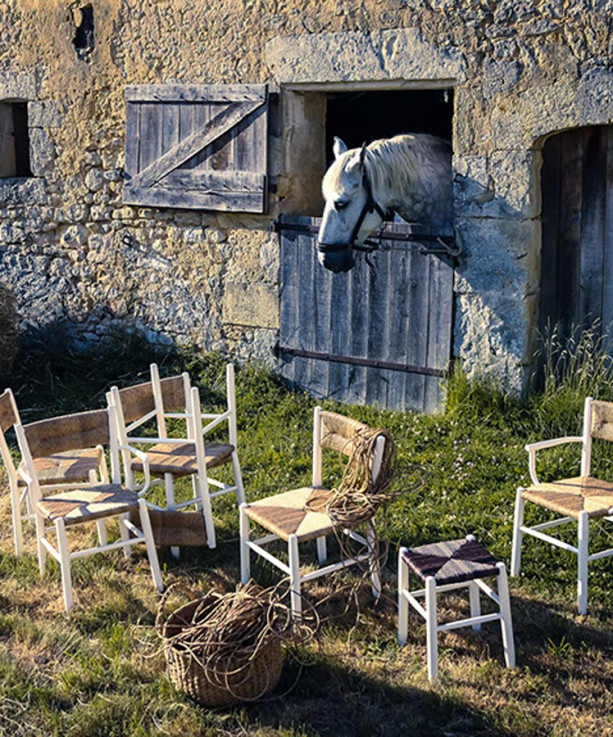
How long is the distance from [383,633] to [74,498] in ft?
5.46

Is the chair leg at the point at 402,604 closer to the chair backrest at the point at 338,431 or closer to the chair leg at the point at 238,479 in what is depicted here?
the chair backrest at the point at 338,431

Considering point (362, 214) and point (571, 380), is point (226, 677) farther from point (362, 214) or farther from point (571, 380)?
point (362, 214)

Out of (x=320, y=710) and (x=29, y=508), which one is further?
(x=29, y=508)

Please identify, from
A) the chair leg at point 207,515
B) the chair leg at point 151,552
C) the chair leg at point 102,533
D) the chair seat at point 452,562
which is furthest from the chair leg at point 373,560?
the chair leg at point 102,533

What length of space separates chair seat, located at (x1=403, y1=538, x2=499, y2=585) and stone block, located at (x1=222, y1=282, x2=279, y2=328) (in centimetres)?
362

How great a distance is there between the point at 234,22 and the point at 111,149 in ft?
5.28

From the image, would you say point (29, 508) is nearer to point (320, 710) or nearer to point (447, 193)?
point (320, 710)

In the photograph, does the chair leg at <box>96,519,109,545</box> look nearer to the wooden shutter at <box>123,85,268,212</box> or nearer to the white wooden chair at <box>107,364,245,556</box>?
the white wooden chair at <box>107,364,245,556</box>

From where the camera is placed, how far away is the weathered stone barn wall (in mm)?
6016

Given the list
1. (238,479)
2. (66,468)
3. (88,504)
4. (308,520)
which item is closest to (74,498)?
(88,504)

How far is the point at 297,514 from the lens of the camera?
14.6 ft

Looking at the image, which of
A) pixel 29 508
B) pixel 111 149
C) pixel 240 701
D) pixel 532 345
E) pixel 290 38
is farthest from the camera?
pixel 111 149

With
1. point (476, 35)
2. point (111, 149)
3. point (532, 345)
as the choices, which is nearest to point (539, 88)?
point (476, 35)

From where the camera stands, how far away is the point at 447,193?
664cm
